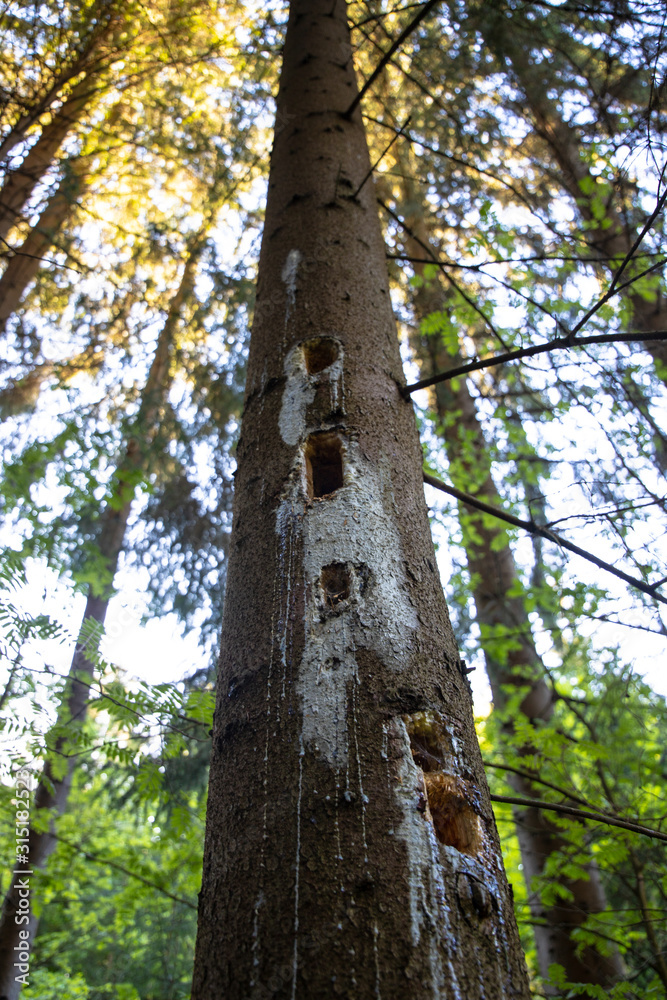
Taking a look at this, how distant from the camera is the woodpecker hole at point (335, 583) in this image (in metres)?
1.24

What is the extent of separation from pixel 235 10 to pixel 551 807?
303 inches

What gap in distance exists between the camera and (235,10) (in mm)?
6074

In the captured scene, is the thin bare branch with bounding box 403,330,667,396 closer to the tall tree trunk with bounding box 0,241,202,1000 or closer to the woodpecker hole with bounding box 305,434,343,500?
the woodpecker hole with bounding box 305,434,343,500

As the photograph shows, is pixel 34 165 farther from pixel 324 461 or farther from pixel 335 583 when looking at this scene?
pixel 335 583

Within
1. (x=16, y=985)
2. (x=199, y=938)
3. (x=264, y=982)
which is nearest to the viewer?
(x=264, y=982)

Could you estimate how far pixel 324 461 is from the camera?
5.09 ft

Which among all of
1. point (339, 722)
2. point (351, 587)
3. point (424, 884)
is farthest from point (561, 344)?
point (424, 884)

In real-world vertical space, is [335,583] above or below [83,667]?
below

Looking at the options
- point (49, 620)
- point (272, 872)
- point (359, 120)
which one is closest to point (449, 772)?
point (272, 872)

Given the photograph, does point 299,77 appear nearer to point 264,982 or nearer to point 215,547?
point 264,982

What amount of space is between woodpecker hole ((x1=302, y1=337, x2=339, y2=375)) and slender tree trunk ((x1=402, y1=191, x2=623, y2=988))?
1.84 meters
